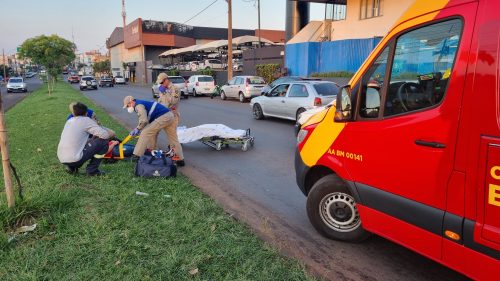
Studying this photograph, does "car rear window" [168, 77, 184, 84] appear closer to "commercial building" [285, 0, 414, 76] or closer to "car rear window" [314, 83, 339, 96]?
"commercial building" [285, 0, 414, 76]

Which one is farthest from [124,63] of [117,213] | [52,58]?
[117,213]

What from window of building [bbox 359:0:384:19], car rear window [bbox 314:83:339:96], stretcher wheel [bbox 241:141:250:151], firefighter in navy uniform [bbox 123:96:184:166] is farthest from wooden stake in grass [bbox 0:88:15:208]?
window of building [bbox 359:0:384:19]

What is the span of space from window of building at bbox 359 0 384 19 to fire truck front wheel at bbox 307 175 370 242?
67.8ft

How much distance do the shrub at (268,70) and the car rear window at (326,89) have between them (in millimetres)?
16870

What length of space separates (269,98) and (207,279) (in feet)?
35.4

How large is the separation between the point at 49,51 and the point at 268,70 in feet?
69.7

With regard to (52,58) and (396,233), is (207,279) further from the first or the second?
(52,58)

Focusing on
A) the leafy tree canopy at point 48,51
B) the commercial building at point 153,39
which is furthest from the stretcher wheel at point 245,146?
the commercial building at point 153,39

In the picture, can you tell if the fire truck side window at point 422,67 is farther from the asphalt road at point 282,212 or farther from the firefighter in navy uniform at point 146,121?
the firefighter in navy uniform at point 146,121

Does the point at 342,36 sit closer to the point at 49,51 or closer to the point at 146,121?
the point at 146,121

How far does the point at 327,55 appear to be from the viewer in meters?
24.5

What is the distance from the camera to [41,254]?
3.57m

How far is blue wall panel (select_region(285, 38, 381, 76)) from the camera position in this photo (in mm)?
21828

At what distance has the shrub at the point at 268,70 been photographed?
95.1 ft
